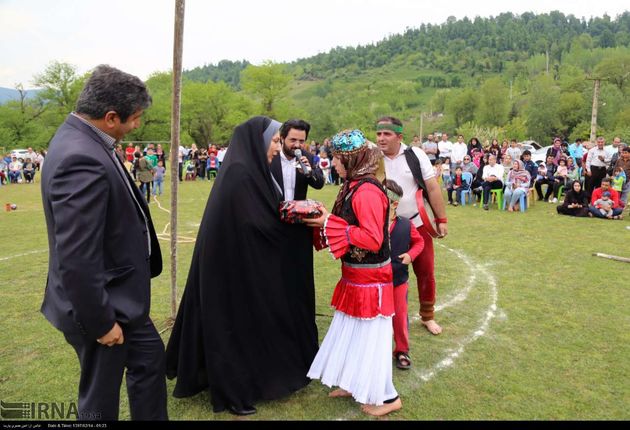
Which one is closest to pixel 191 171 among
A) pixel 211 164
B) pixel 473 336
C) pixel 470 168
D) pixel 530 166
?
pixel 211 164

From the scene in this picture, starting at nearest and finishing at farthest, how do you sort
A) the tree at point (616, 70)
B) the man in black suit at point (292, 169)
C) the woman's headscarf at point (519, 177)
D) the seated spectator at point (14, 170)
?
1. the man in black suit at point (292, 169)
2. the woman's headscarf at point (519, 177)
3. the seated spectator at point (14, 170)
4. the tree at point (616, 70)

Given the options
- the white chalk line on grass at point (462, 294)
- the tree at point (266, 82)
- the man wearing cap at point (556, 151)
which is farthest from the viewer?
the tree at point (266, 82)

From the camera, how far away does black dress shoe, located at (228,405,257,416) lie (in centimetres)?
334

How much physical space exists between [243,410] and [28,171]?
25.6m

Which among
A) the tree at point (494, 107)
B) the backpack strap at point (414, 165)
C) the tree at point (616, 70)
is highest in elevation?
the tree at point (616, 70)

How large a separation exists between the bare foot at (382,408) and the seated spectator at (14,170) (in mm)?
26364

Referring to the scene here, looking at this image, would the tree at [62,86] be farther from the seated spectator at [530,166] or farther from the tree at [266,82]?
the seated spectator at [530,166]

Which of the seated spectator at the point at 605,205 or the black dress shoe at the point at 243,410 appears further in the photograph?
the seated spectator at the point at 605,205

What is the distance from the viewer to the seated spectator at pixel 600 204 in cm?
1143

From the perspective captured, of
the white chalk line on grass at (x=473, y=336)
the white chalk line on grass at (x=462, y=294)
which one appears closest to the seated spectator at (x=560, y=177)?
the white chalk line on grass at (x=462, y=294)

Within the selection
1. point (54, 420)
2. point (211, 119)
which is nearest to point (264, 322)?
point (54, 420)

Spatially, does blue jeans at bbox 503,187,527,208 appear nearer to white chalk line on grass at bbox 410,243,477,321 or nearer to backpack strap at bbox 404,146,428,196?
white chalk line on grass at bbox 410,243,477,321

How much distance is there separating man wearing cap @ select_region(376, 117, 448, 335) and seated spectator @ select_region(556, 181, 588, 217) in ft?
29.5

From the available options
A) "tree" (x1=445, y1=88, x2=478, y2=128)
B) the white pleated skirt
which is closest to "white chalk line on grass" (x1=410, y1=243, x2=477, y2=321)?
the white pleated skirt
